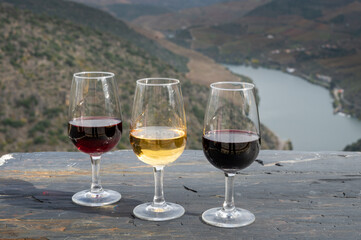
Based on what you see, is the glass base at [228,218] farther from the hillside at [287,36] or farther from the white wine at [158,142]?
the hillside at [287,36]

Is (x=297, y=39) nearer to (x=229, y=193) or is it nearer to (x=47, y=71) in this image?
(x=47, y=71)

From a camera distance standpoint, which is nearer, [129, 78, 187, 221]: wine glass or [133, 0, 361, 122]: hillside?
[129, 78, 187, 221]: wine glass

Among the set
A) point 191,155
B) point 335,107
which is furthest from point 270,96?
point 191,155

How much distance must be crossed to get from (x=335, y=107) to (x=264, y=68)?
5.70 m

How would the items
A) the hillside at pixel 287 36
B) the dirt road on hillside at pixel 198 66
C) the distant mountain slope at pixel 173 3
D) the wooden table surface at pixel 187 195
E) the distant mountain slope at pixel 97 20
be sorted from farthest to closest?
the distant mountain slope at pixel 173 3 < the hillside at pixel 287 36 < the dirt road on hillside at pixel 198 66 < the distant mountain slope at pixel 97 20 < the wooden table surface at pixel 187 195

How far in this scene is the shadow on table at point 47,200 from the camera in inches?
37.5

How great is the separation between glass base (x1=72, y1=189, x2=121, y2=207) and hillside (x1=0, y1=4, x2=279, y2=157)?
9227 mm

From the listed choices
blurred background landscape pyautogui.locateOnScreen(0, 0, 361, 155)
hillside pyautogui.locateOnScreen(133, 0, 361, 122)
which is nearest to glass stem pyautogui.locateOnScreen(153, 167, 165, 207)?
blurred background landscape pyautogui.locateOnScreen(0, 0, 361, 155)

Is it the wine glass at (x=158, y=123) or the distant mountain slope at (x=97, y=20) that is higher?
the distant mountain slope at (x=97, y=20)

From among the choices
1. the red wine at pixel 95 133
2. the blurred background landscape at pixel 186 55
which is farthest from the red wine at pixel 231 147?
the blurred background landscape at pixel 186 55

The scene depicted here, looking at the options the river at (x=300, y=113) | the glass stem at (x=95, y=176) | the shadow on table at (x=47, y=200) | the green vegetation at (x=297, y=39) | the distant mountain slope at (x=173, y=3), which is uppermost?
the distant mountain slope at (x=173, y=3)

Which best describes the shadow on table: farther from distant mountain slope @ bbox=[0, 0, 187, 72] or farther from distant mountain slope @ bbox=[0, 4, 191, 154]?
distant mountain slope @ bbox=[0, 0, 187, 72]

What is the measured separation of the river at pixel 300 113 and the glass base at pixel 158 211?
25708mm

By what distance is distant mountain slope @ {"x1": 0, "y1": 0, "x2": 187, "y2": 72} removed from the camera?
22.4m
